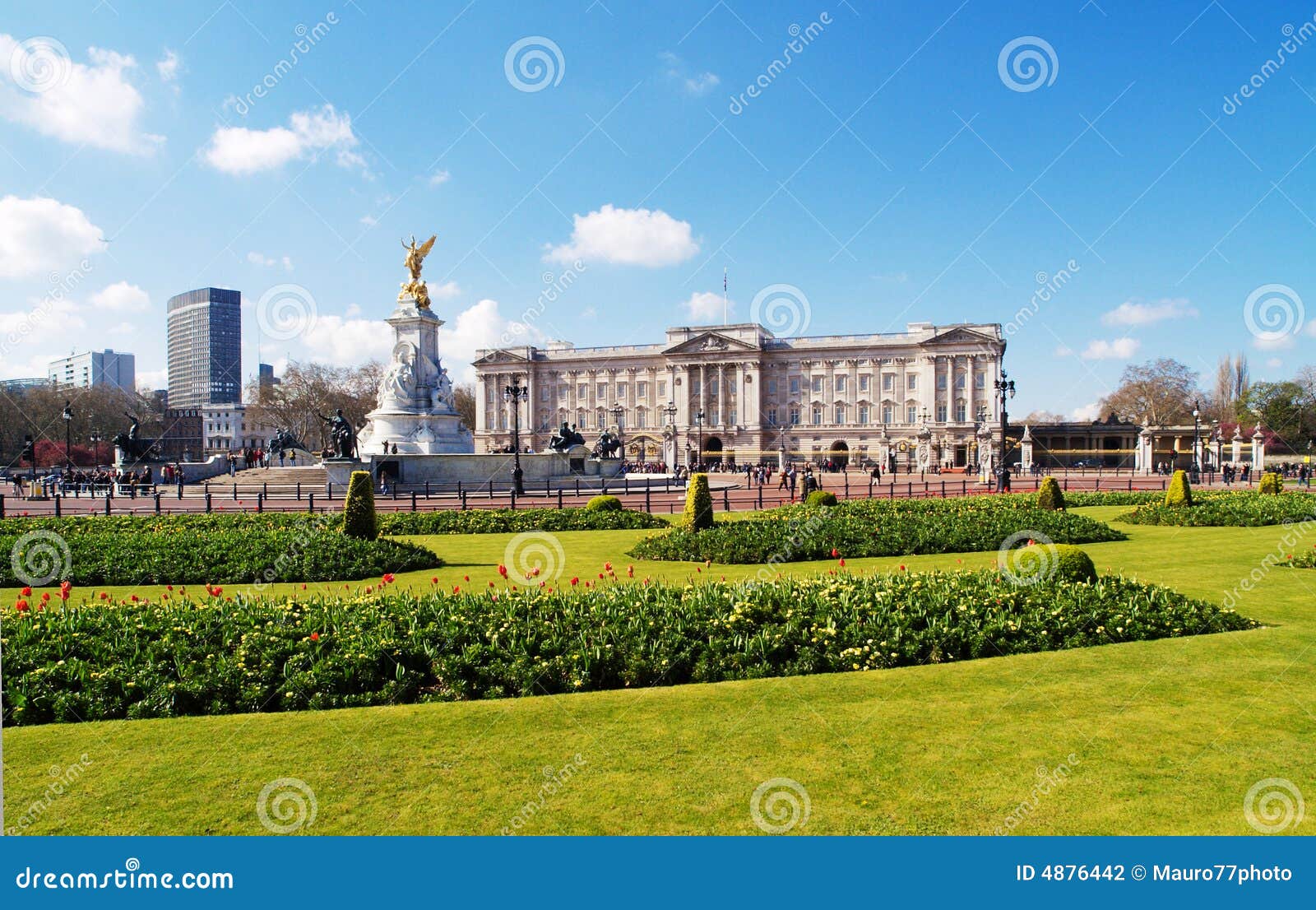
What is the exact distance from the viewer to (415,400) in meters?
51.1

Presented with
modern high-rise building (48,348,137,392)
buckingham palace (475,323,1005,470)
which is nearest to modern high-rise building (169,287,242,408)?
modern high-rise building (48,348,137,392)

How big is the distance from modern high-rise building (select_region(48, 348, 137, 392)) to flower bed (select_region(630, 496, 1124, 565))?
93.4 meters

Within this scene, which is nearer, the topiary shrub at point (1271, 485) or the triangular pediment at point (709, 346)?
the topiary shrub at point (1271, 485)

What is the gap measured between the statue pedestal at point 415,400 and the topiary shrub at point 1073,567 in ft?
139

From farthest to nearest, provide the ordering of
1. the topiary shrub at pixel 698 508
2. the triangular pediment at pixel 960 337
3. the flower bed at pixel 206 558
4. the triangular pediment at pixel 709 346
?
the triangular pediment at pixel 709 346 → the triangular pediment at pixel 960 337 → the topiary shrub at pixel 698 508 → the flower bed at pixel 206 558

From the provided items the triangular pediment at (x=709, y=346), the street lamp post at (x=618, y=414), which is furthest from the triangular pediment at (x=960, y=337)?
the street lamp post at (x=618, y=414)

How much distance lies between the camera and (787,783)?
5.58 metres

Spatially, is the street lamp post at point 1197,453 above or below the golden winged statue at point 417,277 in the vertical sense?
below

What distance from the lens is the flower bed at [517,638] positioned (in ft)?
24.1

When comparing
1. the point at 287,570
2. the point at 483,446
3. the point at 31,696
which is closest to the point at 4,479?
the point at 483,446

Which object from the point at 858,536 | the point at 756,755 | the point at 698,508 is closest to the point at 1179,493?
the point at 858,536

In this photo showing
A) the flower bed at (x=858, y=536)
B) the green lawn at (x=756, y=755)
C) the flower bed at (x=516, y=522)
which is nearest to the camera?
the green lawn at (x=756, y=755)

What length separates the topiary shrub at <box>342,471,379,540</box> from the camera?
54.5ft

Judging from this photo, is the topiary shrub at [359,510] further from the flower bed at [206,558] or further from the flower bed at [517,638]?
the flower bed at [517,638]
